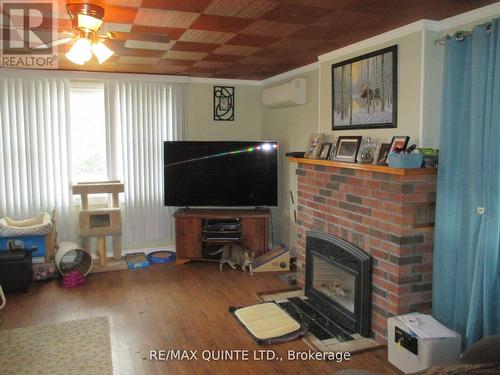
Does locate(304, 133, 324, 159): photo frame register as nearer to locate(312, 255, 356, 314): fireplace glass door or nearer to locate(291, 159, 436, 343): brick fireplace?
locate(291, 159, 436, 343): brick fireplace

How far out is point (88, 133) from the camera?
5.07 m

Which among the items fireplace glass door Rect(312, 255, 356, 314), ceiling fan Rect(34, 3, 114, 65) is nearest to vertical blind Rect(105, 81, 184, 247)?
fireplace glass door Rect(312, 255, 356, 314)

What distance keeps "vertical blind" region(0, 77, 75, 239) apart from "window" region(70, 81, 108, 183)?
0.15m

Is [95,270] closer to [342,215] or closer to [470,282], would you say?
[342,215]

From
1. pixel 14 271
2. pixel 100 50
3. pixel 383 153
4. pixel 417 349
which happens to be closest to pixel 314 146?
pixel 383 153

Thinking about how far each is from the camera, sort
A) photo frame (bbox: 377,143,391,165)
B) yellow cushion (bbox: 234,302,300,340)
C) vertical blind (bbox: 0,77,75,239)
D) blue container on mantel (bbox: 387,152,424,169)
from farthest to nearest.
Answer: vertical blind (bbox: 0,77,75,239)
yellow cushion (bbox: 234,302,300,340)
photo frame (bbox: 377,143,391,165)
blue container on mantel (bbox: 387,152,424,169)

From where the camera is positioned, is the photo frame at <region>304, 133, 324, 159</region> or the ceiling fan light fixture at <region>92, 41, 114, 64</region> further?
the photo frame at <region>304, 133, 324, 159</region>

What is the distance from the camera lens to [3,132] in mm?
4641

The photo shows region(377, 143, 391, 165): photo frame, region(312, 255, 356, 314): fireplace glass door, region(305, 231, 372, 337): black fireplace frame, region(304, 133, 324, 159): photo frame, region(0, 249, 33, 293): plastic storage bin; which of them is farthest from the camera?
region(0, 249, 33, 293): plastic storage bin

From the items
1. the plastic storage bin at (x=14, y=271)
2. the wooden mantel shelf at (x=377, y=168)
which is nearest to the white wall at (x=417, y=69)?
the wooden mantel shelf at (x=377, y=168)

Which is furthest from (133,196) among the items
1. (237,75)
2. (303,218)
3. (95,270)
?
(303,218)

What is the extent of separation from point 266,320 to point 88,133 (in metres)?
3.12

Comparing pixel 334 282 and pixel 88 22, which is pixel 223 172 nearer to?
pixel 334 282

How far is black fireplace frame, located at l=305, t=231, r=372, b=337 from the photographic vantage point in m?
3.14
